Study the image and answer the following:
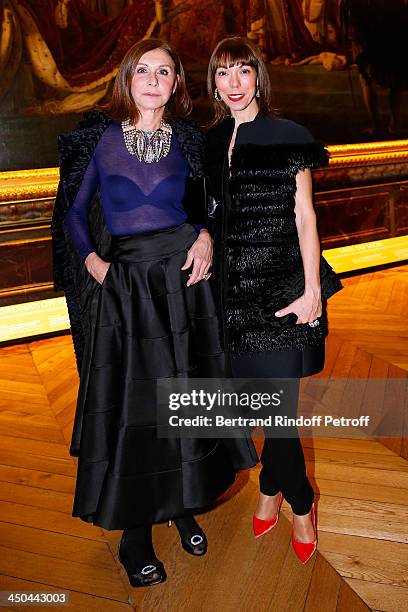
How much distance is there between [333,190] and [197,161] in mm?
4440

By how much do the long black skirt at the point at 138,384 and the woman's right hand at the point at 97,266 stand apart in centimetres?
2

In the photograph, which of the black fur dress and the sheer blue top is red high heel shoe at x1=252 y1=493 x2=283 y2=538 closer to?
the black fur dress

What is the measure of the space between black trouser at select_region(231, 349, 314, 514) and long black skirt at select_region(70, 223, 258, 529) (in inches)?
7.5

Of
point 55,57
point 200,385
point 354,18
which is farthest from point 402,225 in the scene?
point 200,385

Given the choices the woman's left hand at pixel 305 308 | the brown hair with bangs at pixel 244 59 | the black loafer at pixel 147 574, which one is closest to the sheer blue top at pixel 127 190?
the brown hair with bangs at pixel 244 59

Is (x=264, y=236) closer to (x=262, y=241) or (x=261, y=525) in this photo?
(x=262, y=241)

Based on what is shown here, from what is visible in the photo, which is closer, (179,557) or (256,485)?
(179,557)

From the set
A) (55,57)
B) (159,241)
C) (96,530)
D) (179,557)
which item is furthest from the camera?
(55,57)

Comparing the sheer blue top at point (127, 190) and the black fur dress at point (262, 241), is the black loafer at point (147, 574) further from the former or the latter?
the sheer blue top at point (127, 190)

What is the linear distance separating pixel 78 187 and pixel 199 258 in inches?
19.0

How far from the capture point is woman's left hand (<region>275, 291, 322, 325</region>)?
6.71ft

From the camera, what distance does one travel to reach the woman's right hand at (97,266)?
2111mm

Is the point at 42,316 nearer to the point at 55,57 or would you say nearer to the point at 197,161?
the point at 55,57

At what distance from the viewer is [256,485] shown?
2.80 metres
